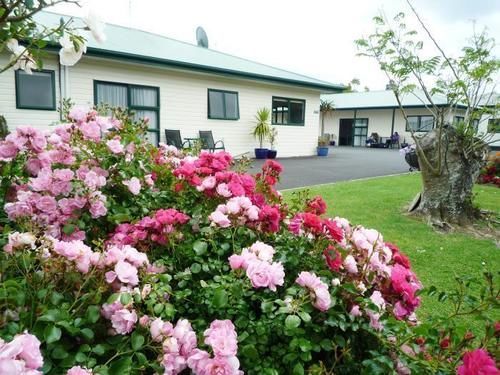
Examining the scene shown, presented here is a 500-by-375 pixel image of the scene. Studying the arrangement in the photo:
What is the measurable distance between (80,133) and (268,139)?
12523mm

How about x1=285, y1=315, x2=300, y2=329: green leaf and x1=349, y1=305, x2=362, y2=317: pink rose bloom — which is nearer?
x1=285, y1=315, x2=300, y2=329: green leaf

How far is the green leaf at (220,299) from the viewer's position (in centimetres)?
112

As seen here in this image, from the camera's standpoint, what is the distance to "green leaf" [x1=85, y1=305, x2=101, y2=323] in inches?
40.5

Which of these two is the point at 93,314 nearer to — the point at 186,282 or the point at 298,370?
the point at 186,282

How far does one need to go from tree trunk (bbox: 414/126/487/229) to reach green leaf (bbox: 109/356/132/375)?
517 centimetres

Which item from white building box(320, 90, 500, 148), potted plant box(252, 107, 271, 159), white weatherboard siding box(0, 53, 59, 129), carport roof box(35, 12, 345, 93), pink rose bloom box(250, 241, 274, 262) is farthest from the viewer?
white building box(320, 90, 500, 148)

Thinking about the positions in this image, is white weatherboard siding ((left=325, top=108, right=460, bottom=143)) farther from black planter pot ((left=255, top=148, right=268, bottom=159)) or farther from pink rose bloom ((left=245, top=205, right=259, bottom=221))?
pink rose bloom ((left=245, top=205, right=259, bottom=221))

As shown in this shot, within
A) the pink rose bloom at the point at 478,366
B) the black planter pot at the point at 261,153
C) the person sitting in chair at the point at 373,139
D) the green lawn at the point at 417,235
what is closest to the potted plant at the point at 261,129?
the black planter pot at the point at 261,153

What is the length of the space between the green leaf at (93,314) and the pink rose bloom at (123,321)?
0.14 feet

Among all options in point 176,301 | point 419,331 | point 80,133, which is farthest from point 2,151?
point 419,331

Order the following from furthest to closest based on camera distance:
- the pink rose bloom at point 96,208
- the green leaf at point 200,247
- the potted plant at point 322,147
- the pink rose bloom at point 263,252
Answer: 1. the potted plant at point 322,147
2. the pink rose bloom at point 96,208
3. the green leaf at point 200,247
4. the pink rose bloom at point 263,252

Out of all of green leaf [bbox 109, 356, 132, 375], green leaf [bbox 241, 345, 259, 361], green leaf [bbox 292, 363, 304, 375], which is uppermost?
green leaf [bbox 109, 356, 132, 375]

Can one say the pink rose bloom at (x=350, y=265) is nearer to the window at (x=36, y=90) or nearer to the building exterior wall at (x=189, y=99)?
the building exterior wall at (x=189, y=99)

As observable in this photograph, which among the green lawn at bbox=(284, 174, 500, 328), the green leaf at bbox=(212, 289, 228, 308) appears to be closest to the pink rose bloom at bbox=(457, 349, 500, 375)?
the green leaf at bbox=(212, 289, 228, 308)
